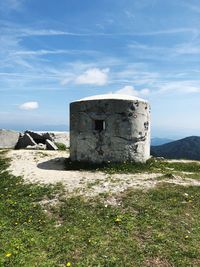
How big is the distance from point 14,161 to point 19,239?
10414 mm

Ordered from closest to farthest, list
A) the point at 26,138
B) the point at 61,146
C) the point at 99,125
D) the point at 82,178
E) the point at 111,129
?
the point at 82,178
the point at 111,129
the point at 99,125
the point at 61,146
the point at 26,138

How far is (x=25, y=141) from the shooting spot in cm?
2786

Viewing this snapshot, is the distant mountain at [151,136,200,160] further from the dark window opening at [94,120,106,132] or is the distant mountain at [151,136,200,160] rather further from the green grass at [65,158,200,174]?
the dark window opening at [94,120,106,132]

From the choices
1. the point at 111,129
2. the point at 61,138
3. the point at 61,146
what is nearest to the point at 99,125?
the point at 111,129

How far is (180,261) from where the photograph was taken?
7.86 meters

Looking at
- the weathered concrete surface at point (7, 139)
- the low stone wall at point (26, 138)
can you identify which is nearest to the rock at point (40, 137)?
the low stone wall at point (26, 138)

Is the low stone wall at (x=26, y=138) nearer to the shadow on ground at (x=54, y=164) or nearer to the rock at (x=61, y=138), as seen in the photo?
the rock at (x=61, y=138)

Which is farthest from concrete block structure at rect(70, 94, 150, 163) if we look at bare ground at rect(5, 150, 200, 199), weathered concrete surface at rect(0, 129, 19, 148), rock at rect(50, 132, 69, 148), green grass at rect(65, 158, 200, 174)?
weathered concrete surface at rect(0, 129, 19, 148)

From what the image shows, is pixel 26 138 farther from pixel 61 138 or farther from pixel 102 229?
pixel 102 229

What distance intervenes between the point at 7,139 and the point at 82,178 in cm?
1640

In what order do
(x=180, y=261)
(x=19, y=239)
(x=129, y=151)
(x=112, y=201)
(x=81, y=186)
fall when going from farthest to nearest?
(x=129, y=151)
(x=81, y=186)
(x=112, y=201)
(x=19, y=239)
(x=180, y=261)

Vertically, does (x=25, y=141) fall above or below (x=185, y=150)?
above

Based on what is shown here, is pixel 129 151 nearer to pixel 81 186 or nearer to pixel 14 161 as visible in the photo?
pixel 81 186

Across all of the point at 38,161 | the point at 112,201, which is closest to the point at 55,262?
the point at 112,201
